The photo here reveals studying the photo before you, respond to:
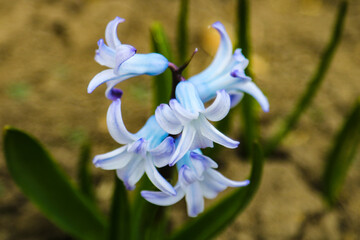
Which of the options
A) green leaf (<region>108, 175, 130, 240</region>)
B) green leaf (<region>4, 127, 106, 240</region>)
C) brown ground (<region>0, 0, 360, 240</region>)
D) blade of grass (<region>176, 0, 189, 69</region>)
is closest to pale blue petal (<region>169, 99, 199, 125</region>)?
green leaf (<region>108, 175, 130, 240</region>)

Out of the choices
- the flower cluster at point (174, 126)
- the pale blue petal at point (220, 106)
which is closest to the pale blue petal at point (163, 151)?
the flower cluster at point (174, 126)

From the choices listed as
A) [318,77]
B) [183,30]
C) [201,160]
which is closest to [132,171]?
[201,160]

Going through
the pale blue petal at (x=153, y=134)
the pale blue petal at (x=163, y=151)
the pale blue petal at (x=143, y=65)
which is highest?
the pale blue petal at (x=143, y=65)

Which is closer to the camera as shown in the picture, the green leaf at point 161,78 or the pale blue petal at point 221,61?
the pale blue petal at point 221,61

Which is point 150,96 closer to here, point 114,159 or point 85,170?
point 85,170

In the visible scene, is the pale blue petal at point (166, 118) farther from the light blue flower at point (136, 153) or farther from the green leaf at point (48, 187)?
the green leaf at point (48, 187)

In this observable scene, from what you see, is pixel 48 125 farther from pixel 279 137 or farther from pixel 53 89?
pixel 279 137
